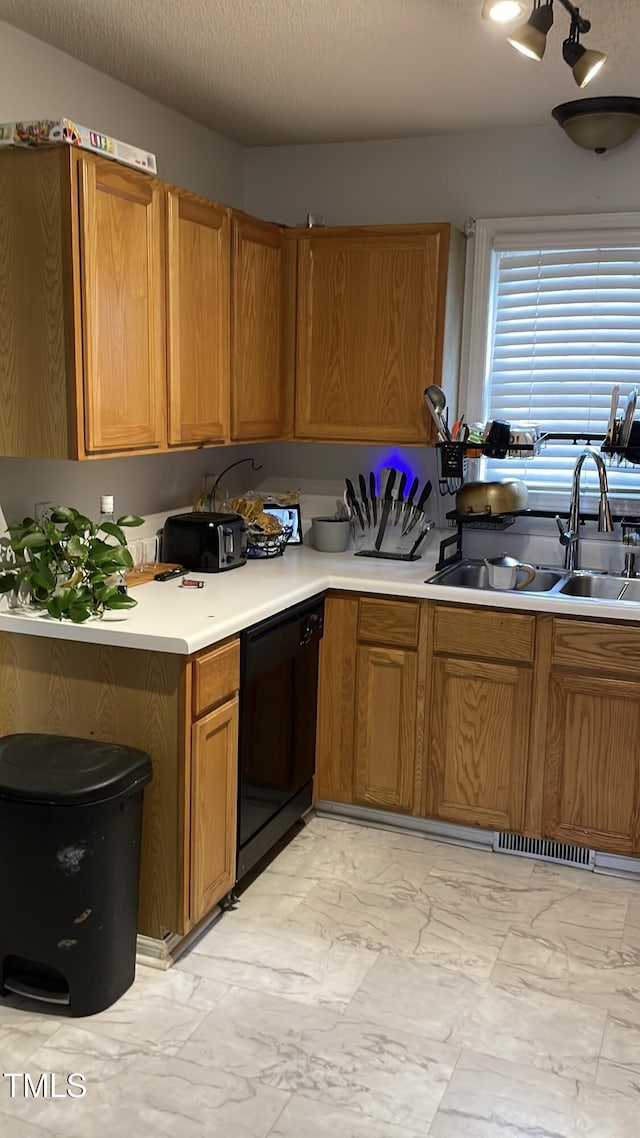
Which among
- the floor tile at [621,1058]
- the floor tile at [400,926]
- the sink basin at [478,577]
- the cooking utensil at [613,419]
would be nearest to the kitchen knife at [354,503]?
the sink basin at [478,577]

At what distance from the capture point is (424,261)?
339 centimetres

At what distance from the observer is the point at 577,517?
3.42 m

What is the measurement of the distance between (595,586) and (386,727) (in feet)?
2.94

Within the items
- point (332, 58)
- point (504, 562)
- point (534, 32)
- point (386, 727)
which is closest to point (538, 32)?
point (534, 32)

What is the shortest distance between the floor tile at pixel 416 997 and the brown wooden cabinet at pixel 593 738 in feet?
2.52

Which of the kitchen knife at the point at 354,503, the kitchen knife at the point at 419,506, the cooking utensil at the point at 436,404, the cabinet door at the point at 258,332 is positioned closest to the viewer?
the cabinet door at the point at 258,332

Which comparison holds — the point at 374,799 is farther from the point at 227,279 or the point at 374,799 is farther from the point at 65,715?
the point at 227,279

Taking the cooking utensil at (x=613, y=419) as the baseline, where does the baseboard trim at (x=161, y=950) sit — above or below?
below

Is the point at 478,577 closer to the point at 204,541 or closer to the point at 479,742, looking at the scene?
the point at 479,742

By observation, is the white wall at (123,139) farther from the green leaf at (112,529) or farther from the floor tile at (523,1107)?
the floor tile at (523,1107)

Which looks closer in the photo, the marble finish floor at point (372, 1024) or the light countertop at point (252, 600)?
the marble finish floor at point (372, 1024)

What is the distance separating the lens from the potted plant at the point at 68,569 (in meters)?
2.52

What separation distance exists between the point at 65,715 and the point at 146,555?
0.84 metres

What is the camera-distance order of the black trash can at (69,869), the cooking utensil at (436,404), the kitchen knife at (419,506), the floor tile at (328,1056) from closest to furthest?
the floor tile at (328,1056) → the black trash can at (69,869) → the cooking utensil at (436,404) → the kitchen knife at (419,506)
